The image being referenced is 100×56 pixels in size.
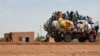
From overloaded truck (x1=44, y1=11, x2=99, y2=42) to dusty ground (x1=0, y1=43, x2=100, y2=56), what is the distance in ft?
8.43

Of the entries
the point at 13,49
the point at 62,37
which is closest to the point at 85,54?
the point at 62,37

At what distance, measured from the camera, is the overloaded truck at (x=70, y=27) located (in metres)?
30.8

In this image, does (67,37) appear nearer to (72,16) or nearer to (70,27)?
(70,27)

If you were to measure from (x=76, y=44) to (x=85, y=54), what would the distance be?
1061 mm

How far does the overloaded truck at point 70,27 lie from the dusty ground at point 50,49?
2.57m

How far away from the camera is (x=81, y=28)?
3169cm

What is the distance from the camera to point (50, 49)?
27.3 metres

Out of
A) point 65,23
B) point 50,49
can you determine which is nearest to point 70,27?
point 65,23

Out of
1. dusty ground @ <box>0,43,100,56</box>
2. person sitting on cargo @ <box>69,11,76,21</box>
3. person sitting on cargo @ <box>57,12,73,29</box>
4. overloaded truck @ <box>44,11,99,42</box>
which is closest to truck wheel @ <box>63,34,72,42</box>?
overloaded truck @ <box>44,11,99,42</box>

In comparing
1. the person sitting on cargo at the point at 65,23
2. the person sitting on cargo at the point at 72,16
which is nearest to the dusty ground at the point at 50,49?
the person sitting on cargo at the point at 65,23

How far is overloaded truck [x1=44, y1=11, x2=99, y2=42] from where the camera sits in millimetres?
30812

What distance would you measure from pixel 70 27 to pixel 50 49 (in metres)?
4.27

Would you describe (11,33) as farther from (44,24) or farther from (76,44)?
(76,44)

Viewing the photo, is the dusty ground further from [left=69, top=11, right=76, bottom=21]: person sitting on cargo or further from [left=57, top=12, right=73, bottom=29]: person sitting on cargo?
[left=69, top=11, right=76, bottom=21]: person sitting on cargo
